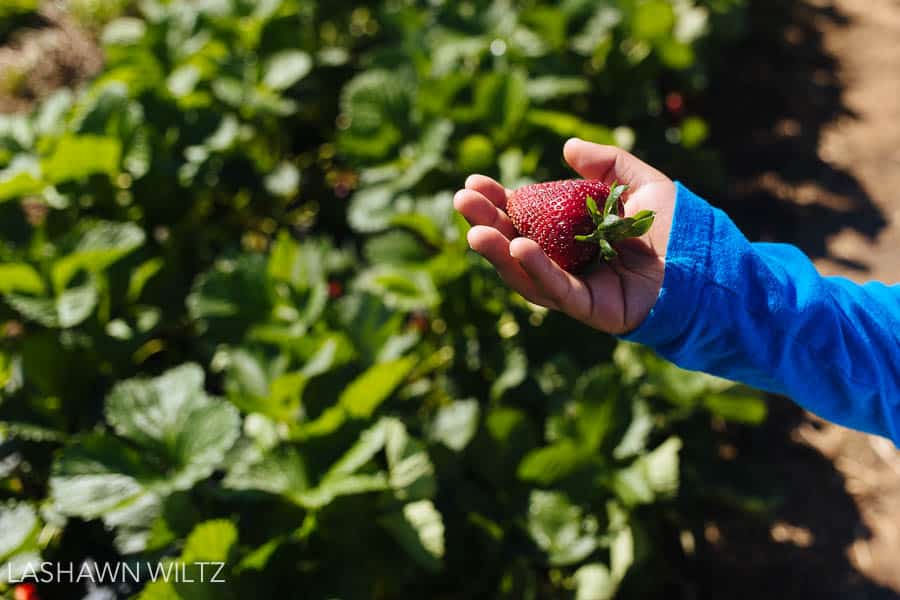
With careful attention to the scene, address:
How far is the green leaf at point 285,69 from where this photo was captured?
2676 mm

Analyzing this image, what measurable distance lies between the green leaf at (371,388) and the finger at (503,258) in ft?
1.80

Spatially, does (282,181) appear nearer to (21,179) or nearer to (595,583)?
(21,179)

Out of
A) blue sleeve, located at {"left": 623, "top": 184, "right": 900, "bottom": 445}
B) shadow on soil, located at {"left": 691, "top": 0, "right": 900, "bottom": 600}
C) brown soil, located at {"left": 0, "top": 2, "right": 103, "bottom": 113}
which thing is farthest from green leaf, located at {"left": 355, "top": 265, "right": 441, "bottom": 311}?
brown soil, located at {"left": 0, "top": 2, "right": 103, "bottom": 113}

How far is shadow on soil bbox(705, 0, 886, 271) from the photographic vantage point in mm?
3334

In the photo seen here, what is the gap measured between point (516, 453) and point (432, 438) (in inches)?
8.8

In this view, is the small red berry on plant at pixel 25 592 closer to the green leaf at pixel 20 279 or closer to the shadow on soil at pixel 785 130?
the green leaf at pixel 20 279

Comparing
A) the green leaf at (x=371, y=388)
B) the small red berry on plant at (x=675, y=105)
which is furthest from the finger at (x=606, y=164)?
the small red berry on plant at (x=675, y=105)

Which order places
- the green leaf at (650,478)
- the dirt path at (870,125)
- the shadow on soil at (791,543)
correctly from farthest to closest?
the dirt path at (870,125) < the shadow on soil at (791,543) < the green leaf at (650,478)

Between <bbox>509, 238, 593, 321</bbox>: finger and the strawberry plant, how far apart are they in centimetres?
20

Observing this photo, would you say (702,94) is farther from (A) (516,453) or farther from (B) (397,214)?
(A) (516,453)

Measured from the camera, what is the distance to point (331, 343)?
6.17 feet

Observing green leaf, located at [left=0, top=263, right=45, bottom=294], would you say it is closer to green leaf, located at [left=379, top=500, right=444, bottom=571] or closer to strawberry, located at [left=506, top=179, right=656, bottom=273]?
green leaf, located at [left=379, top=500, right=444, bottom=571]

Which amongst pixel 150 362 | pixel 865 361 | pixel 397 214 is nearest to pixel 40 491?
pixel 150 362

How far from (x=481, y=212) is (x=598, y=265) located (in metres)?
0.24
